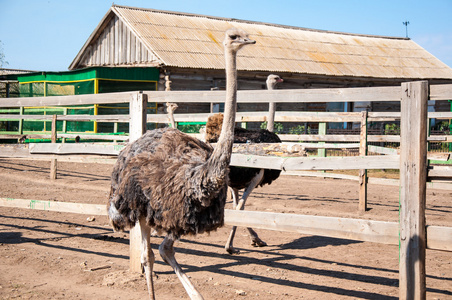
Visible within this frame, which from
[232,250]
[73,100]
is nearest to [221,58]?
[73,100]

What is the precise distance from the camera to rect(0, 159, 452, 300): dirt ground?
400 cm

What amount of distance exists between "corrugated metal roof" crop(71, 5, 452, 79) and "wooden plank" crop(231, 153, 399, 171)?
13121 mm

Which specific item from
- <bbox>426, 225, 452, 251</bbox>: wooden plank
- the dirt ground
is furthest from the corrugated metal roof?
<bbox>426, 225, 452, 251</bbox>: wooden plank

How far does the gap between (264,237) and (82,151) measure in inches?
89.2

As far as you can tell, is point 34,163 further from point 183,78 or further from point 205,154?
point 205,154

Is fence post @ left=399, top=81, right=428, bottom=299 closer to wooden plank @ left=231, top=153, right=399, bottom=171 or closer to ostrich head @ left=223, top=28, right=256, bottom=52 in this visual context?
wooden plank @ left=231, top=153, right=399, bottom=171


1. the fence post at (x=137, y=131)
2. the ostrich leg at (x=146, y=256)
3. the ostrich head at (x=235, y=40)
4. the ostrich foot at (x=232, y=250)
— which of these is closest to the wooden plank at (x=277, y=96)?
the fence post at (x=137, y=131)

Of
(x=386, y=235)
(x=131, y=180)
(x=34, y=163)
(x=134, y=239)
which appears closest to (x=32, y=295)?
(x=134, y=239)

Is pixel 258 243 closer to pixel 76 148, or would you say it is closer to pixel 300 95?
pixel 300 95

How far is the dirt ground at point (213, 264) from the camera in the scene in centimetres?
400

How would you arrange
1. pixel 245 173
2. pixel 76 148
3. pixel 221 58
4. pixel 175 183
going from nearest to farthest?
1. pixel 175 183
2. pixel 76 148
3. pixel 245 173
4. pixel 221 58

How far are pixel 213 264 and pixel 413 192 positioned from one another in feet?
7.25

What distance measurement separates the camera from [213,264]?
187 inches

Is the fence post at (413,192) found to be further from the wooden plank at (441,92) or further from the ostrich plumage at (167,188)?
the ostrich plumage at (167,188)
